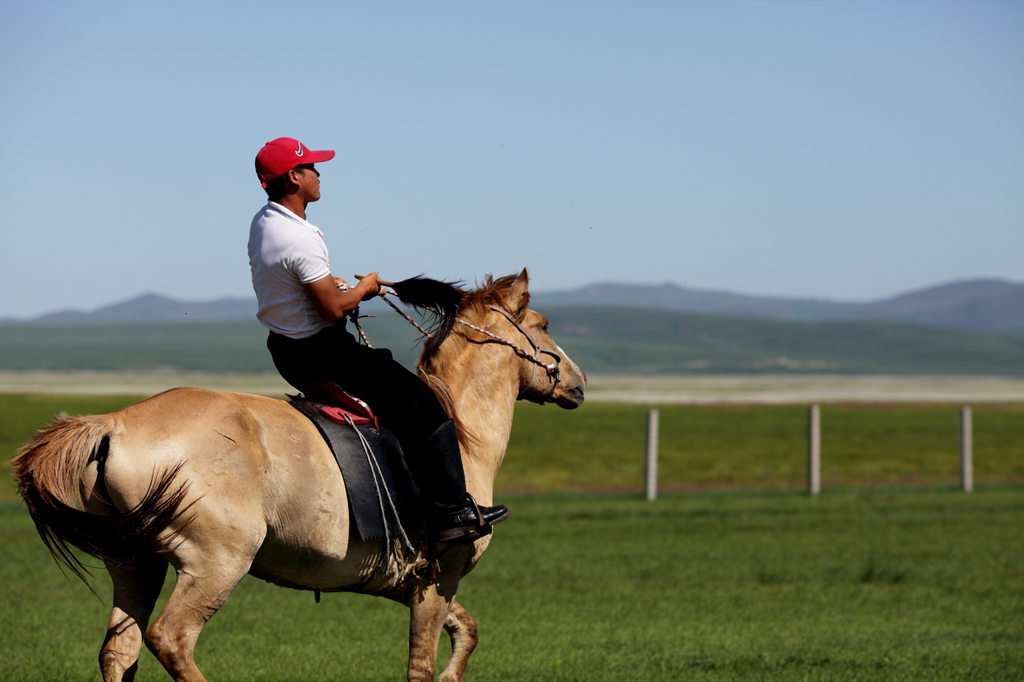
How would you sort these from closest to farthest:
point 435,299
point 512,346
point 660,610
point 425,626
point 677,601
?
point 425,626, point 435,299, point 512,346, point 660,610, point 677,601

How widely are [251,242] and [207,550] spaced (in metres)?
1.56

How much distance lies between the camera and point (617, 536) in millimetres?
17125

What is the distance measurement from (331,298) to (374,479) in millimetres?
981

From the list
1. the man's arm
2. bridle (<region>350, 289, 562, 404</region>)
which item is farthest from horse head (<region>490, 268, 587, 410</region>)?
the man's arm

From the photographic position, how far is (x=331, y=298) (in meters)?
5.41

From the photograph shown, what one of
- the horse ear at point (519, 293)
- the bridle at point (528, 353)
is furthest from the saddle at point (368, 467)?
the horse ear at point (519, 293)

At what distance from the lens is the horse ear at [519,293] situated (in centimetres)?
682

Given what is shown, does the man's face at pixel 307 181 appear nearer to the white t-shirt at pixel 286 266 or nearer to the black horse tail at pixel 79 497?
the white t-shirt at pixel 286 266

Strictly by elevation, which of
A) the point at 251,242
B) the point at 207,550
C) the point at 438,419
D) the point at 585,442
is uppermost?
the point at 251,242

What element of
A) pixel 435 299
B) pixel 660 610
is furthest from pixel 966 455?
pixel 435 299

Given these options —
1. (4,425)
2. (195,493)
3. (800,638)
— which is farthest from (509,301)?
(4,425)

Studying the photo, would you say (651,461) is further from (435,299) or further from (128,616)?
(128,616)

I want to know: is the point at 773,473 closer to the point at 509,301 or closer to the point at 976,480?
the point at 976,480

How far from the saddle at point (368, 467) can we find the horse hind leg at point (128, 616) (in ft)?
3.23
